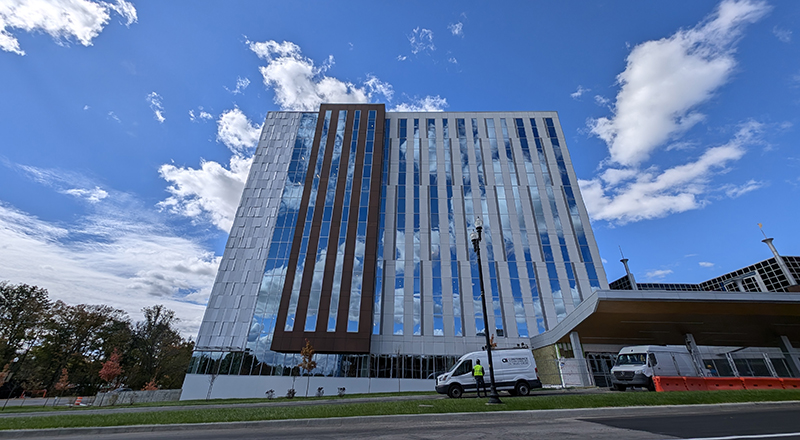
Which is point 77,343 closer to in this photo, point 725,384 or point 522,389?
point 522,389

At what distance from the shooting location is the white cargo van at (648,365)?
1678 cm

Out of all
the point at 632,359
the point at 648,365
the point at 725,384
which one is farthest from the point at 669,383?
the point at 725,384

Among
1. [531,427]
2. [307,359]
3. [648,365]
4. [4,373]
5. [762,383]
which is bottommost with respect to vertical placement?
[531,427]

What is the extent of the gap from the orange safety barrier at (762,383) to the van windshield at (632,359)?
4.45 m

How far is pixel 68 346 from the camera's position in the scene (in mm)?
46188

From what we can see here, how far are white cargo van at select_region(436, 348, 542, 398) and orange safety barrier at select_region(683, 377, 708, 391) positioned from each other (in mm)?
7205

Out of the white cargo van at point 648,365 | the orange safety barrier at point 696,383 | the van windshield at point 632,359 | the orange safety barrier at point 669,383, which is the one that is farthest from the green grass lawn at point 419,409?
Result: the van windshield at point 632,359

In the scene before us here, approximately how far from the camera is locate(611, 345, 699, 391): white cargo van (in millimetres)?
16781

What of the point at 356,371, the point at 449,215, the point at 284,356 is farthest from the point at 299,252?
the point at 449,215

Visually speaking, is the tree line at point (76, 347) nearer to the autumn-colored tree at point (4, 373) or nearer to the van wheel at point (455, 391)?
the autumn-colored tree at point (4, 373)

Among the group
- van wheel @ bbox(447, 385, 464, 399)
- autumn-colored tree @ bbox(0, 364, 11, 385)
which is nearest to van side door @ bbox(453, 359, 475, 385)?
van wheel @ bbox(447, 385, 464, 399)

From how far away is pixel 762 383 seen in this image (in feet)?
53.4

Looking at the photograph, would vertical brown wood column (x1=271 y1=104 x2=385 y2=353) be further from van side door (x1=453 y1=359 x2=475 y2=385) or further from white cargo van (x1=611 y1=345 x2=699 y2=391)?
white cargo van (x1=611 y1=345 x2=699 y2=391)

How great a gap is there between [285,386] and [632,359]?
30.0 meters
